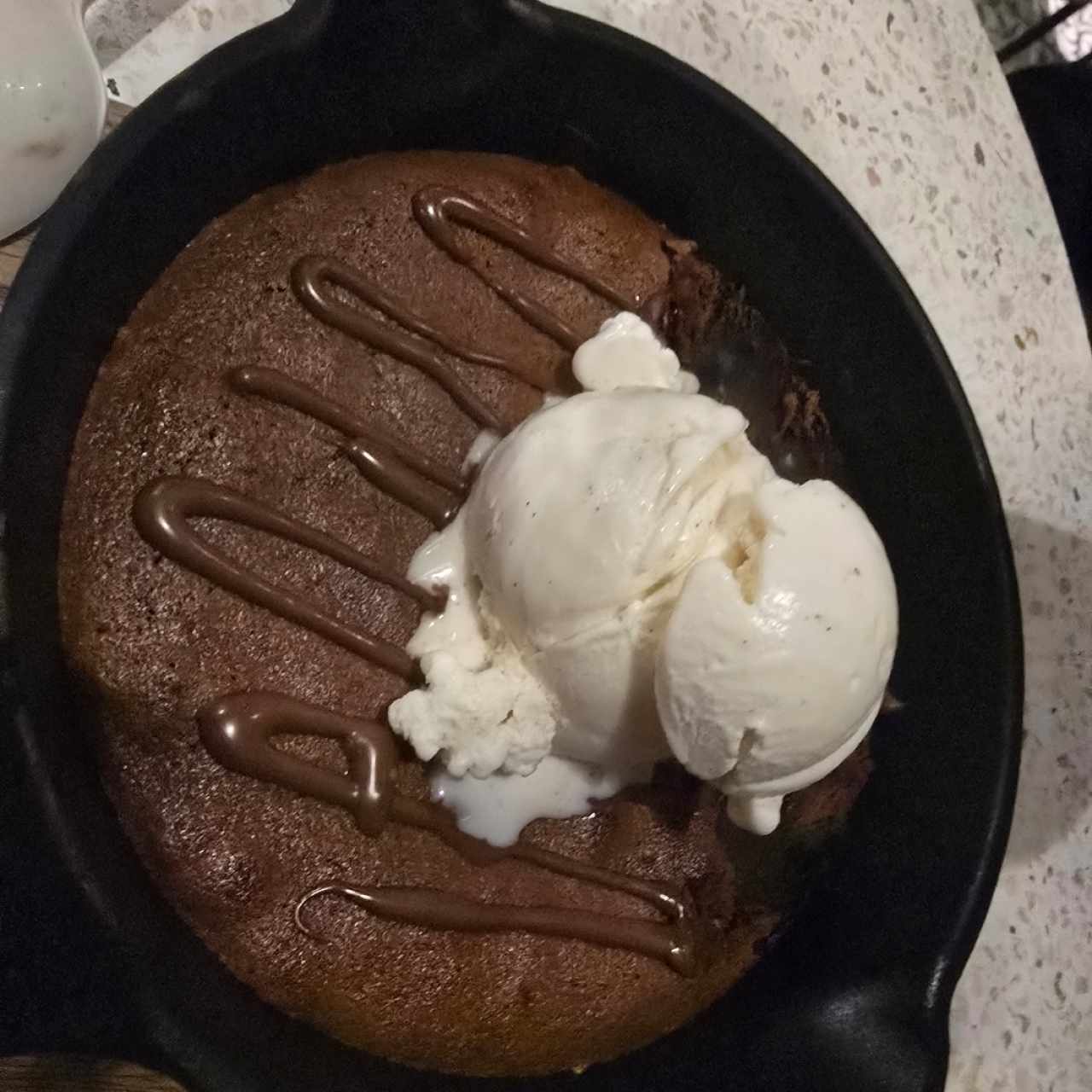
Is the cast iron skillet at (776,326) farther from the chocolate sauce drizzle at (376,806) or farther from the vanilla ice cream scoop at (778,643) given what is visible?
the vanilla ice cream scoop at (778,643)

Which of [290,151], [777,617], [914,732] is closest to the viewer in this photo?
[777,617]

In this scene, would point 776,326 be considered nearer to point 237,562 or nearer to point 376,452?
point 376,452

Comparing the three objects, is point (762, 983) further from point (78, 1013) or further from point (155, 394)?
point (155, 394)

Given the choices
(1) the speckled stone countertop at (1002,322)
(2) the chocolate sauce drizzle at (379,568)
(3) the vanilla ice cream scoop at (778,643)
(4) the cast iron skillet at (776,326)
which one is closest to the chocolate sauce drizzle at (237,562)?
(2) the chocolate sauce drizzle at (379,568)

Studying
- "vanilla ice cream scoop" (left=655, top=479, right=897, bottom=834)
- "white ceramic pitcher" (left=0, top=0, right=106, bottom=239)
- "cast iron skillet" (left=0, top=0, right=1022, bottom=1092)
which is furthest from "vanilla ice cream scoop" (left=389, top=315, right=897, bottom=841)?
"white ceramic pitcher" (left=0, top=0, right=106, bottom=239)

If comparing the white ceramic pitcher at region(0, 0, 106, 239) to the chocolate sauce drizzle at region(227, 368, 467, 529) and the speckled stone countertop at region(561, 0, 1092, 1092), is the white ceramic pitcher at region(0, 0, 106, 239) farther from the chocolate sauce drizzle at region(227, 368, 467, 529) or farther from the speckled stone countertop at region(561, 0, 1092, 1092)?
the speckled stone countertop at region(561, 0, 1092, 1092)

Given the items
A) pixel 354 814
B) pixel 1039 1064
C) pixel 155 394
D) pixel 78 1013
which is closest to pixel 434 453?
pixel 155 394
